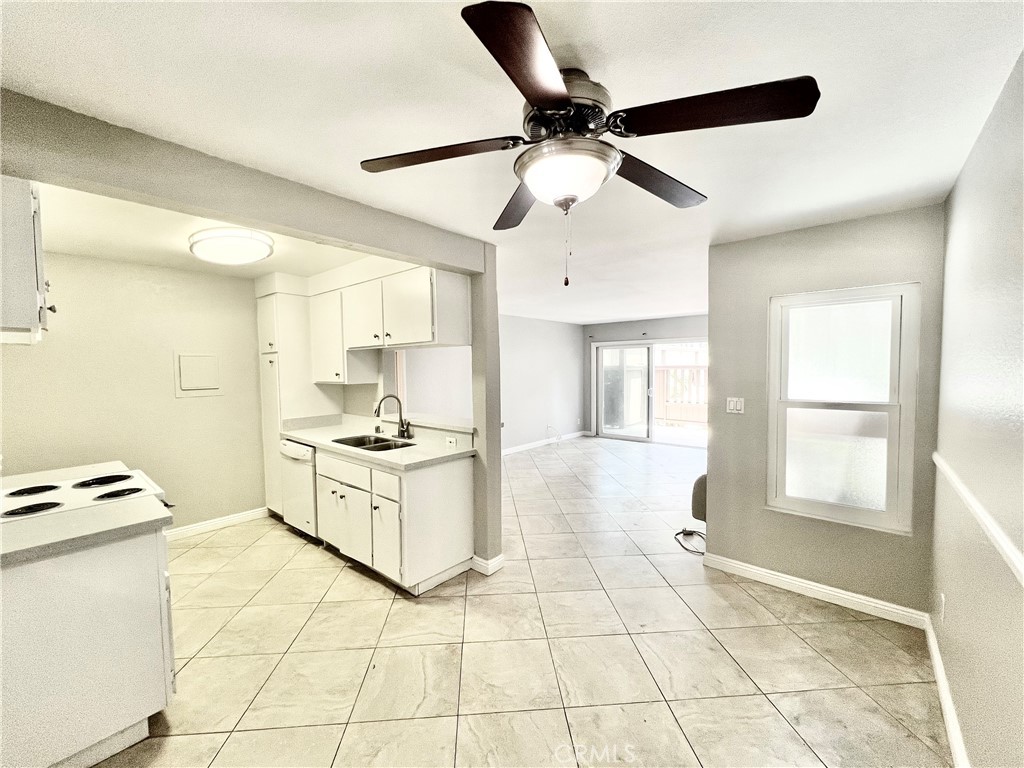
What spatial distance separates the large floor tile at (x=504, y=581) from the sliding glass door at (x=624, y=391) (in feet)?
17.4

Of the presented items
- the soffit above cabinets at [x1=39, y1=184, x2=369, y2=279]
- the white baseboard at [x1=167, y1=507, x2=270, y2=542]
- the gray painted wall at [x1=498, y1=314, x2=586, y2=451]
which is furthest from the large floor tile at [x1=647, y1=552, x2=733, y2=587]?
the gray painted wall at [x1=498, y1=314, x2=586, y2=451]

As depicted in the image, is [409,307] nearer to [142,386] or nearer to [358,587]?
[358,587]

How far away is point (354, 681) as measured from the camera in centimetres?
193

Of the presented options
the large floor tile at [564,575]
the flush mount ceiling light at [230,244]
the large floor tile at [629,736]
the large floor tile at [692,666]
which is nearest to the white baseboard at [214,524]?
the flush mount ceiling light at [230,244]

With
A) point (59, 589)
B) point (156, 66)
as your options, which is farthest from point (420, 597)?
point (156, 66)

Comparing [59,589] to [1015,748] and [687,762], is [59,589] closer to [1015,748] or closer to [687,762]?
[687,762]

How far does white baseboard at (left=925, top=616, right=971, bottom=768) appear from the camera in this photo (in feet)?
4.83

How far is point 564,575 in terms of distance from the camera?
2.90m

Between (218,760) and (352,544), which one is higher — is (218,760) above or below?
below

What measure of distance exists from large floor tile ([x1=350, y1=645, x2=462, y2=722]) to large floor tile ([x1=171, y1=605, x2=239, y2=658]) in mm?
997

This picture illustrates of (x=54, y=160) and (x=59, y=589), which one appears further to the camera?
(x=59, y=589)

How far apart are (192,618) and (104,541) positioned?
1.25m

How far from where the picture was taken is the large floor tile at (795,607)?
2.36 metres

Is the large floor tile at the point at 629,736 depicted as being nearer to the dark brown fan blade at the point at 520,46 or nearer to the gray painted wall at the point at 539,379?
the dark brown fan blade at the point at 520,46
